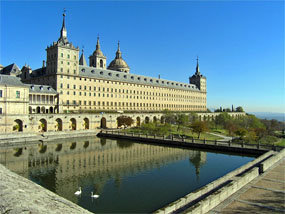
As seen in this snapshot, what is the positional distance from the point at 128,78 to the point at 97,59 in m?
18.8

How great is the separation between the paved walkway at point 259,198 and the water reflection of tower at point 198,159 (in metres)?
7.65

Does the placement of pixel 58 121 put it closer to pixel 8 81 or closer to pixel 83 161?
pixel 8 81

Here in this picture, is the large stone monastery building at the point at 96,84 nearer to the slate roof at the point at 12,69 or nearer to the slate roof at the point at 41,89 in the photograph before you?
the slate roof at the point at 41,89

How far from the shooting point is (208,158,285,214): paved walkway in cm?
1066

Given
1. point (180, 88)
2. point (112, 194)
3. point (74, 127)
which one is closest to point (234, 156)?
point (112, 194)

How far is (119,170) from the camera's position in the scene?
75.3ft

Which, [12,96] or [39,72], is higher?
[39,72]

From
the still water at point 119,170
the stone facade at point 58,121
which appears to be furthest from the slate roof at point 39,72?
the still water at point 119,170

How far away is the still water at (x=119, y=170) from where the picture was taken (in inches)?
612

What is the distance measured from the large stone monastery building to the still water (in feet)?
84.1

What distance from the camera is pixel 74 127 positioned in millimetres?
53156

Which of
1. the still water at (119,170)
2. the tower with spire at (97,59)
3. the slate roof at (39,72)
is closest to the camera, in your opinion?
the still water at (119,170)

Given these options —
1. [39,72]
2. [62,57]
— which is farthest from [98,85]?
[39,72]

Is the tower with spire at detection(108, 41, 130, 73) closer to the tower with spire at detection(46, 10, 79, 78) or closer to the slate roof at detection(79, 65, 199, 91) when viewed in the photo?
the slate roof at detection(79, 65, 199, 91)
